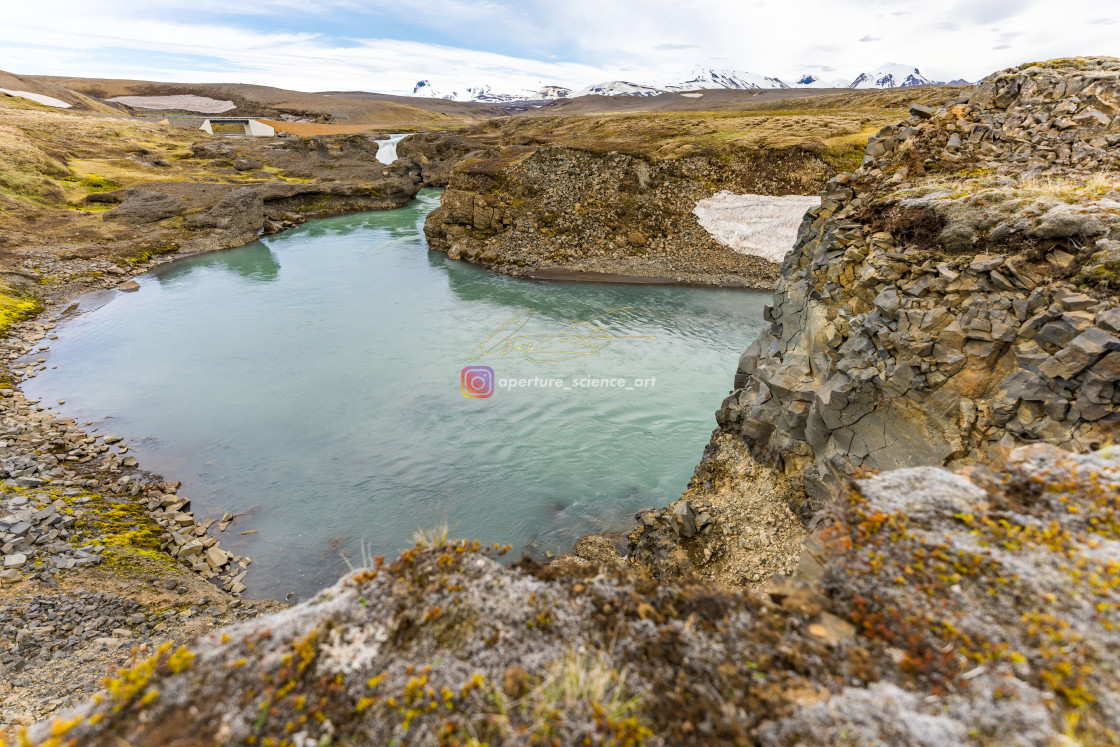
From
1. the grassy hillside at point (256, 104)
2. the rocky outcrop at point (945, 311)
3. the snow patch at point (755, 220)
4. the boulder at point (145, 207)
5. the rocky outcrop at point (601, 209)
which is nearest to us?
the rocky outcrop at point (945, 311)

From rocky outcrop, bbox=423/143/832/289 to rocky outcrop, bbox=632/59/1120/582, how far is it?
26786 mm

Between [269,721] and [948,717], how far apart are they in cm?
542

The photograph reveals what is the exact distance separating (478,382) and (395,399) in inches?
155

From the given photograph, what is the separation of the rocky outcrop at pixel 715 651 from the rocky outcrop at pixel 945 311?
1821mm

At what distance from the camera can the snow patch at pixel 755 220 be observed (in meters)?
39.5

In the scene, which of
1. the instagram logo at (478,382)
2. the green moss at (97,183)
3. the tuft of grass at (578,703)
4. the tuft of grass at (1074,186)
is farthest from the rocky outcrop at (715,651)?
the green moss at (97,183)

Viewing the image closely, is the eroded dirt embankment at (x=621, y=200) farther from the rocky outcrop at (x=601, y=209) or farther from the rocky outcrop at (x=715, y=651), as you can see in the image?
the rocky outcrop at (x=715, y=651)

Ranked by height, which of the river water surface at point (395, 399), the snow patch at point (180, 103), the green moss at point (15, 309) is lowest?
the green moss at point (15, 309)

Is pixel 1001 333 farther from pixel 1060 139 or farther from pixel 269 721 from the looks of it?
pixel 269 721

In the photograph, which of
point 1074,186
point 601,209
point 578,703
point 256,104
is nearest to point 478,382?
point 578,703

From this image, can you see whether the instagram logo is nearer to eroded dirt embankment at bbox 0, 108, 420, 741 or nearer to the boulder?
eroded dirt embankment at bbox 0, 108, 420, 741

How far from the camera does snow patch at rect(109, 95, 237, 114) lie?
171000mm

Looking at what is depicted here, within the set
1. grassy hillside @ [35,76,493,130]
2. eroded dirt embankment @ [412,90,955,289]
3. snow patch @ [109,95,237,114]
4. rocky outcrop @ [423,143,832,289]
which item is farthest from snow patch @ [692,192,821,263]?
snow patch @ [109,95,237,114]

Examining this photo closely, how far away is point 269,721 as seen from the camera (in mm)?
3947
